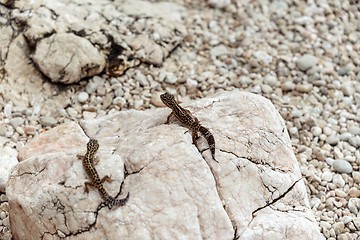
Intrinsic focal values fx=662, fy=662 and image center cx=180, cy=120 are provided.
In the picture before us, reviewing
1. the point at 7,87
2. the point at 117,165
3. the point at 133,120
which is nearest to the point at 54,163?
the point at 117,165

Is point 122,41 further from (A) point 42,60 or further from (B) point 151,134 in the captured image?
(B) point 151,134

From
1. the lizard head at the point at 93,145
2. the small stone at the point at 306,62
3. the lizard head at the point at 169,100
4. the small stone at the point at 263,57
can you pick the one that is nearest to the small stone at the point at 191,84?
the small stone at the point at 263,57

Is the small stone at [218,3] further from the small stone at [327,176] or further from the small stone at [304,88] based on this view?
the small stone at [327,176]

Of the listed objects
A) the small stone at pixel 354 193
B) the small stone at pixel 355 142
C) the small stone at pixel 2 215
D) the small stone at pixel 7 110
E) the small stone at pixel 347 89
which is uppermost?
the small stone at pixel 347 89

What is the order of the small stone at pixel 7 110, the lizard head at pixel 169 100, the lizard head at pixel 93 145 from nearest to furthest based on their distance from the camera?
the lizard head at pixel 93 145
the lizard head at pixel 169 100
the small stone at pixel 7 110

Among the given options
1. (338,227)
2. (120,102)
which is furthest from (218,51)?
(338,227)

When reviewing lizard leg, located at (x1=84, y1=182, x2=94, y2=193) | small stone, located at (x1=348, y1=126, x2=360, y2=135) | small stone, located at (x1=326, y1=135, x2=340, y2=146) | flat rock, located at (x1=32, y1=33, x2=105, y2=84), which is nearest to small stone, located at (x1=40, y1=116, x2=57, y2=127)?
flat rock, located at (x1=32, y1=33, x2=105, y2=84)
